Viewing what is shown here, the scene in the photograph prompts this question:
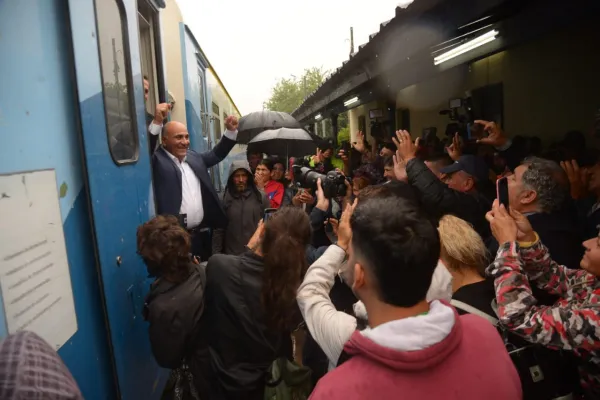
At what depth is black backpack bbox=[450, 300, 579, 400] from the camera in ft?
5.03

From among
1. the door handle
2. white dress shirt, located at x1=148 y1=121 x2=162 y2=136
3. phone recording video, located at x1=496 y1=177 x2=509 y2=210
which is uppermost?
white dress shirt, located at x1=148 y1=121 x2=162 y2=136

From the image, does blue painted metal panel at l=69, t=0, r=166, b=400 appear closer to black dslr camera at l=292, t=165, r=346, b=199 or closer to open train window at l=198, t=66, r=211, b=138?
black dslr camera at l=292, t=165, r=346, b=199

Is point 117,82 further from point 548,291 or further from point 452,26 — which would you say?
point 452,26

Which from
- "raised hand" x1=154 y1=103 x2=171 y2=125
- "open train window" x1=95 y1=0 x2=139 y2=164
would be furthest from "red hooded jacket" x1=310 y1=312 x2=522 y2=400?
"raised hand" x1=154 y1=103 x2=171 y2=125

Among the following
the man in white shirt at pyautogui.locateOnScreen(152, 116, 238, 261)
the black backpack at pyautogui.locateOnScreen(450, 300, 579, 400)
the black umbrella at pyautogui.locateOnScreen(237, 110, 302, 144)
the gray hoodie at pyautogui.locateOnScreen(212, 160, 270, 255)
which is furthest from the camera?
the black umbrella at pyautogui.locateOnScreen(237, 110, 302, 144)

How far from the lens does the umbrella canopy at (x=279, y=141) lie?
5.92m

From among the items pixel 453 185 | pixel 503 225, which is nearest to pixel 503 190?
pixel 503 225

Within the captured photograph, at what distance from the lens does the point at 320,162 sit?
7312mm

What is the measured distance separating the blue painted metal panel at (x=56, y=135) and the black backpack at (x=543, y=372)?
4.80 feet

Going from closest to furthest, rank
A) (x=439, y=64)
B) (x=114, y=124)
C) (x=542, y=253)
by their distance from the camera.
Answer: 1. (x=542, y=253)
2. (x=114, y=124)
3. (x=439, y=64)

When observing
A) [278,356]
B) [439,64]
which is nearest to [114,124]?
[278,356]

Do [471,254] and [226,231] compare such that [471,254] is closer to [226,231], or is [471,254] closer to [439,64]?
[226,231]

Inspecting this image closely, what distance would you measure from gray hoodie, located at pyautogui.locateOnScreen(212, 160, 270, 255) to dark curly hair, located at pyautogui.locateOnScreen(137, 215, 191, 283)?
1661 millimetres

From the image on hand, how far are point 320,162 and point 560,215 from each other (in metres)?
5.39
